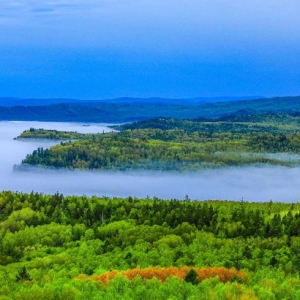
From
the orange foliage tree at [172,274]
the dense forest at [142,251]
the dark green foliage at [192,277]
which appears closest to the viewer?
the dense forest at [142,251]

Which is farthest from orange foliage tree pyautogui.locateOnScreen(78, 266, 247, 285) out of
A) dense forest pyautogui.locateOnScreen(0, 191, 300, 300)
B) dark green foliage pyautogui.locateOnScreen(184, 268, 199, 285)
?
dark green foliage pyautogui.locateOnScreen(184, 268, 199, 285)

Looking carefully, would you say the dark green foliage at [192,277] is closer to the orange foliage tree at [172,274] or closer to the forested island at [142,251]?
the forested island at [142,251]

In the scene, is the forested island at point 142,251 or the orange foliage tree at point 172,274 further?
the orange foliage tree at point 172,274

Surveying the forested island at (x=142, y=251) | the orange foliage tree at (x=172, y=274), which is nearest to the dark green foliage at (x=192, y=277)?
the forested island at (x=142, y=251)

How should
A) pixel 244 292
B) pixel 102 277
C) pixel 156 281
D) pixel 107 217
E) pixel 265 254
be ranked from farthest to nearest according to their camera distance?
pixel 107 217 → pixel 265 254 → pixel 102 277 → pixel 156 281 → pixel 244 292

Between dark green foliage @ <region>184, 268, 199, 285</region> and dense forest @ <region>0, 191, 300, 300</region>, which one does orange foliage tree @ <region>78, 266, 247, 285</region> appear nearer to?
dense forest @ <region>0, 191, 300, 300</region>

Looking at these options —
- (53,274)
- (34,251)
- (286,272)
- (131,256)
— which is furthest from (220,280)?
(34,251)

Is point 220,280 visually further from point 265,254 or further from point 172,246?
point 172,246

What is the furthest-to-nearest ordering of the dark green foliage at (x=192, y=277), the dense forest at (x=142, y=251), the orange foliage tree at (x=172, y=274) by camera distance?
the orange foliage tree at (x=172, y=274) → the dark green foliage at (x=192, y=277) → the dense forest at (x=142, y=251)
